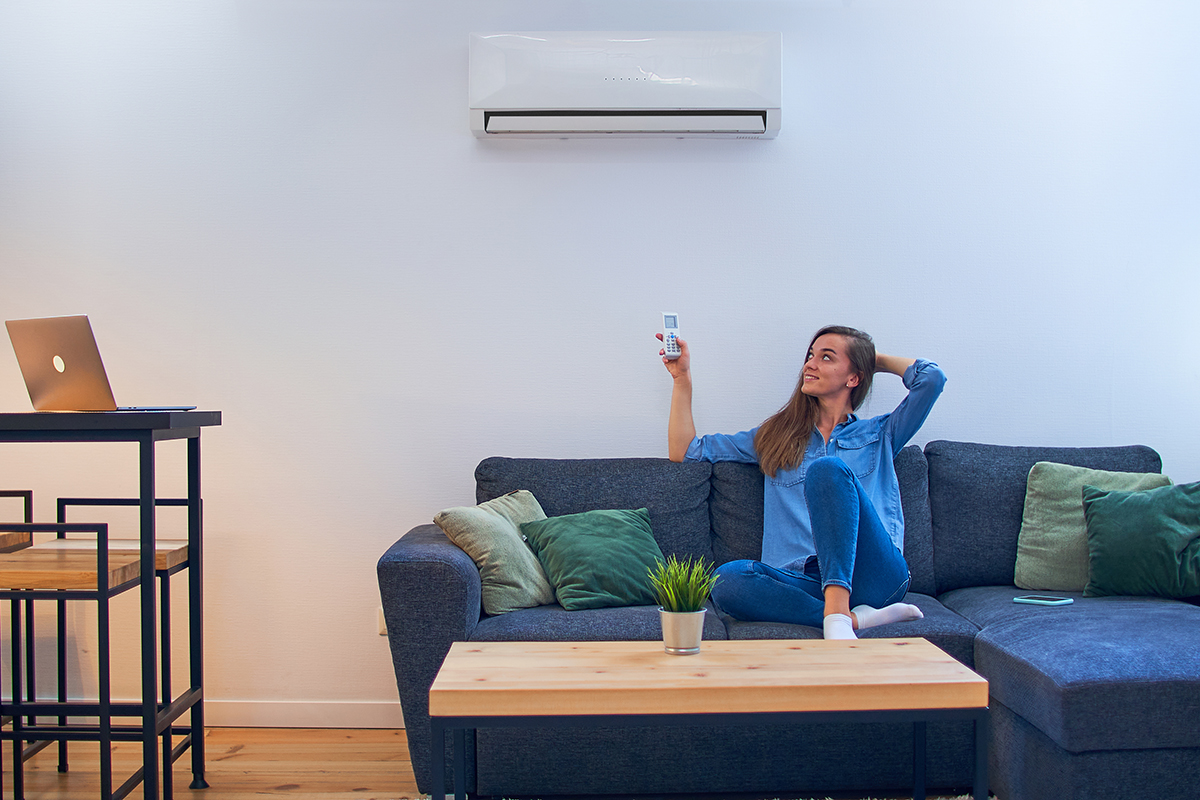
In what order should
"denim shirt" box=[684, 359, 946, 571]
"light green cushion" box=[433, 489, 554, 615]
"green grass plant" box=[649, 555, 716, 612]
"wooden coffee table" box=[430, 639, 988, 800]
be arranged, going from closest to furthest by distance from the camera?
"wooden coffee table" box=[430, 639, 988, 800] < "green grass plant" box=[649, 555, 716, 612] < "light green cushion" box=[433, 489, 554, 615] < "denim shirt" box=[684, 359, 946, 571]

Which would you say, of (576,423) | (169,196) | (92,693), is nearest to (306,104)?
(169,196)

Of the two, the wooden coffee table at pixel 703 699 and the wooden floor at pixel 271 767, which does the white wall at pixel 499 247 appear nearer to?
the wooden floor at pixel 271 767

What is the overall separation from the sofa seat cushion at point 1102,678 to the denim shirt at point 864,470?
1.70 feet

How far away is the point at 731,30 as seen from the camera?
9.05 feet

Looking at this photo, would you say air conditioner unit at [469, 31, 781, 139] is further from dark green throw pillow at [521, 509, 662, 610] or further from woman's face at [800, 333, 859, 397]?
dark green throw pillow at [521, 509, 662, 610]

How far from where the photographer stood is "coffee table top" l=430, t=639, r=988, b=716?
140 centimetres

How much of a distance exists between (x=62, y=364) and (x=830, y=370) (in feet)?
6.25

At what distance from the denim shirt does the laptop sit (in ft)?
5.38

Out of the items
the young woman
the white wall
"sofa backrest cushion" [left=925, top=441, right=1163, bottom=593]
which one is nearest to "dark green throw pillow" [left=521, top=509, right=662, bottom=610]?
the young woman

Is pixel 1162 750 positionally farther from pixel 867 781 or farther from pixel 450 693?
pixel 450 693

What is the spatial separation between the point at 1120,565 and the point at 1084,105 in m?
1.45

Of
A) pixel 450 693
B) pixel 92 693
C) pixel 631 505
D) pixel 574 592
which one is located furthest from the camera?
pixel 92 693

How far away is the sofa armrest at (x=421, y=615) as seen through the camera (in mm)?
1964

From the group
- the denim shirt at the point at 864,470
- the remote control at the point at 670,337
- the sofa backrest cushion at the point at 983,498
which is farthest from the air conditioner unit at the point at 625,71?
the sofa backrest cushion at the point at 983,498
